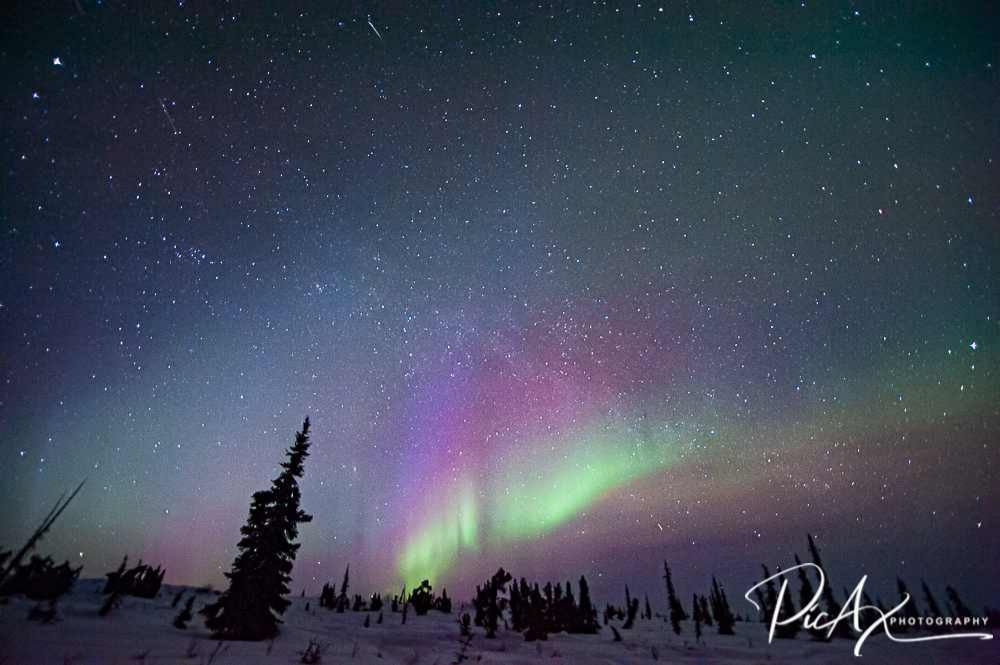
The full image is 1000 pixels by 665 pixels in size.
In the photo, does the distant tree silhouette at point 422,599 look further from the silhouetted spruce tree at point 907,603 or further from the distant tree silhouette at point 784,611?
the silhouetted spruce tree at point 907,603

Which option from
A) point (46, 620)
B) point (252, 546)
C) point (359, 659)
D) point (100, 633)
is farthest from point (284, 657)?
point (252, 546)

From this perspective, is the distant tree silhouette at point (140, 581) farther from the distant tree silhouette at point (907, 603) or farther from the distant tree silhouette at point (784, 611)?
the distant tree silhouette at point (907, 603)

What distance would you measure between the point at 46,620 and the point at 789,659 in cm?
2585

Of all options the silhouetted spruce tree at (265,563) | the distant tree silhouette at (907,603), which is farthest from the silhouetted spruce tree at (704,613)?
the silhouetted spruce tree at (265,563)

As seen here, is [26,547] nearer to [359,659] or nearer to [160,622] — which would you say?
[359,659]

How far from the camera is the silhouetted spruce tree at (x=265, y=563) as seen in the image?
→ 13.6 m

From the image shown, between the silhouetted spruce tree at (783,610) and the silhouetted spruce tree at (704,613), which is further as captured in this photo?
the silhouetted spruce tree at (704,613)

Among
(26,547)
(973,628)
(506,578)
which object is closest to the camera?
(26,547)

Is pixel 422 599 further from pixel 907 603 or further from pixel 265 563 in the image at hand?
pixel 907 603

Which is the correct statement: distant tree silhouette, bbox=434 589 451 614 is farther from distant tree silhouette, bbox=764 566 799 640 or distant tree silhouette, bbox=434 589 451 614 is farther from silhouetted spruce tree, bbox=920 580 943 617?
silhouetted spruce tree, bbox=920 580 943 617

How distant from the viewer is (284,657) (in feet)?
30.8

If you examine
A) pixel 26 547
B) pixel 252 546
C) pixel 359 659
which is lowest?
pixel 359 659

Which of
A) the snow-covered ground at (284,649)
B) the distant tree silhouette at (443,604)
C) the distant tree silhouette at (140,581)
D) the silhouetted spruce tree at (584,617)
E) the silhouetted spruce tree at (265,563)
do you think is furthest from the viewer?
the distant tree silhouette at (443,604)

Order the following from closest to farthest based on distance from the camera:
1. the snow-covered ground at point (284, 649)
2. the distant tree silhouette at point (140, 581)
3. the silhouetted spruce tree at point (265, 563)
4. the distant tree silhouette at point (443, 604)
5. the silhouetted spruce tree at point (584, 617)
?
the snow-covered ground at point (284, 649), the silhouetted spruce tree at point (265, 563), the distant tree silhouette at point (140, 581), the silhouetted spruce tree at point (584, 617), the distant tree silhouette at point (443, 604)
